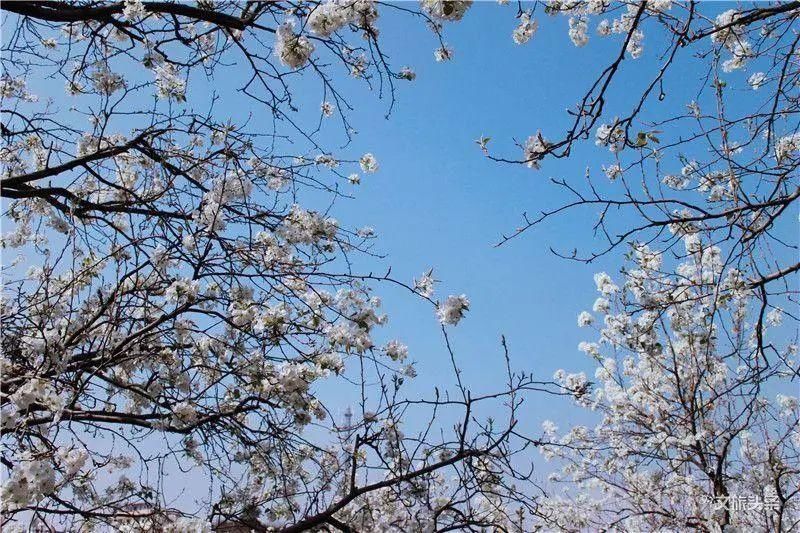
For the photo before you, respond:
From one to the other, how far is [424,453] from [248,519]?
112cm

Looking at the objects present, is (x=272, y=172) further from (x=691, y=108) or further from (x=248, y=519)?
(x=691, y=108)

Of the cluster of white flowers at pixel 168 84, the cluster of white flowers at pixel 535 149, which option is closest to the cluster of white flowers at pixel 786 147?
the cluster of white flowers at pixel 535 149

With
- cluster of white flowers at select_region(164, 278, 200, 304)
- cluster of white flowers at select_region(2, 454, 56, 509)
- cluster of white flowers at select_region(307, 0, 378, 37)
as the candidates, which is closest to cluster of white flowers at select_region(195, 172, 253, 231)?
cluster of white flowers at select_region(164, 278, 200, 304)

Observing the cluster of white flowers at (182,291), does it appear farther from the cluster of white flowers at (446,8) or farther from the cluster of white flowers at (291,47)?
the cluster of white flowers at (446,8)

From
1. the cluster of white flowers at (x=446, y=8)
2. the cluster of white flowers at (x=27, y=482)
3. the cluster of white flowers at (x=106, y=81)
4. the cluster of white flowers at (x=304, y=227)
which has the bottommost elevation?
the cluster of white flowers at (x=27, y=482)

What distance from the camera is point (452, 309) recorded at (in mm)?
3186

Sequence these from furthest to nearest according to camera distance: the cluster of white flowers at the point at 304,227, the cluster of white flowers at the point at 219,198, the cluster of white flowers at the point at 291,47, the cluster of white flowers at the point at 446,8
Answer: the cluster of white flowers at the point at 304,227 < the cluster of white flowers at the point at 219,198 < the cluster of white flowers at the point at 291,47 < the cluster of white flowers at the point at 446,8

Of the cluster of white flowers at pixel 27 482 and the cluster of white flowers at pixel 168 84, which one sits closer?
the cluster of white flowers at pixel 27 482

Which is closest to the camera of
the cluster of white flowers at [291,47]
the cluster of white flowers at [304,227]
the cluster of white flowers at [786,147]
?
the cluster of white flowers at [291,47]

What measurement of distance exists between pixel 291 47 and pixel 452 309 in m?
1.54

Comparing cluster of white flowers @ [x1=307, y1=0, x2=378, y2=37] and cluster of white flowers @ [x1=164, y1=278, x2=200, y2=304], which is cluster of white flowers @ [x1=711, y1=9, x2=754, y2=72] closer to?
cluster of white flowers @ [x1=307, y1=0, x2=378, y2=37]

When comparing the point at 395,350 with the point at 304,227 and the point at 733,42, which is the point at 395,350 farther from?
the point at 733,42

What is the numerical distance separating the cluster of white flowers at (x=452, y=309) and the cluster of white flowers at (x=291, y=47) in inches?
56.2

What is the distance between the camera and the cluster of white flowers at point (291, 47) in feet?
8.82
